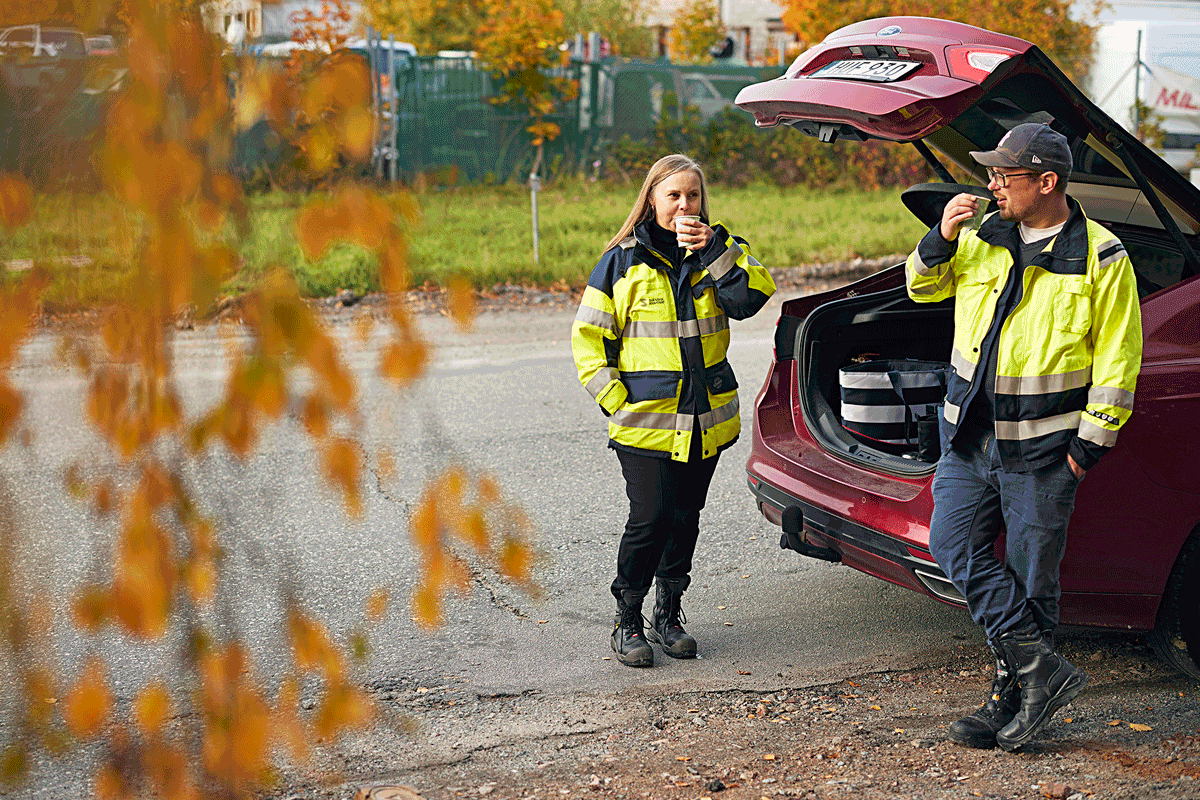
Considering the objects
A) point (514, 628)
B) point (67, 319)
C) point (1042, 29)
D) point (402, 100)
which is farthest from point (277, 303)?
point (1042, 29)

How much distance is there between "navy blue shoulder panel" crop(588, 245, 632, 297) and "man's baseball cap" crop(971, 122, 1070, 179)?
3.85 ft

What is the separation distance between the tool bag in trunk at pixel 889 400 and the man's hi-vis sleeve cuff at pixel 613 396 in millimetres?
949

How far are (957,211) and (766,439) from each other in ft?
4.20

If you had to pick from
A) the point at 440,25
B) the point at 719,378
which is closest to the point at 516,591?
the point at 719,378

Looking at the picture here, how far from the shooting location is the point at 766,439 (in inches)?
176

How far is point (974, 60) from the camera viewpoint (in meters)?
3.36

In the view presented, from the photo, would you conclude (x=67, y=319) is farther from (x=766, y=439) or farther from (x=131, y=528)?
(x=766, y=439)

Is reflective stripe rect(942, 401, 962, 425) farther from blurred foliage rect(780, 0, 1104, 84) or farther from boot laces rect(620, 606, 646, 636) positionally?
blurred foliage rect(780, 0, 1104, 84)

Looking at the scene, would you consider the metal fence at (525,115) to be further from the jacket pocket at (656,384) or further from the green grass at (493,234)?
the jacket pocket at (656,384)

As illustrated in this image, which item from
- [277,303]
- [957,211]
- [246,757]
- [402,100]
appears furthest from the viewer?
[402,100]

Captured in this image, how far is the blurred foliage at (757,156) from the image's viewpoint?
18984 millimetres

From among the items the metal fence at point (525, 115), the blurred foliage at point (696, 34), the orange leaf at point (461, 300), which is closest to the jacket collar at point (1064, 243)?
the orange leaf at point (461, 300)

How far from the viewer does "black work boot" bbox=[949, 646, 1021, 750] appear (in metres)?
3.47

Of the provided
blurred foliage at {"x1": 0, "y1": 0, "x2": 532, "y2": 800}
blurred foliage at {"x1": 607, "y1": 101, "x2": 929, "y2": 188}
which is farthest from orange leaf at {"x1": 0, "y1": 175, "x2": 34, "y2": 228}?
blurred foliage at {"x1": 607, "y1": 101, "x2": 929, "y2": 188}
